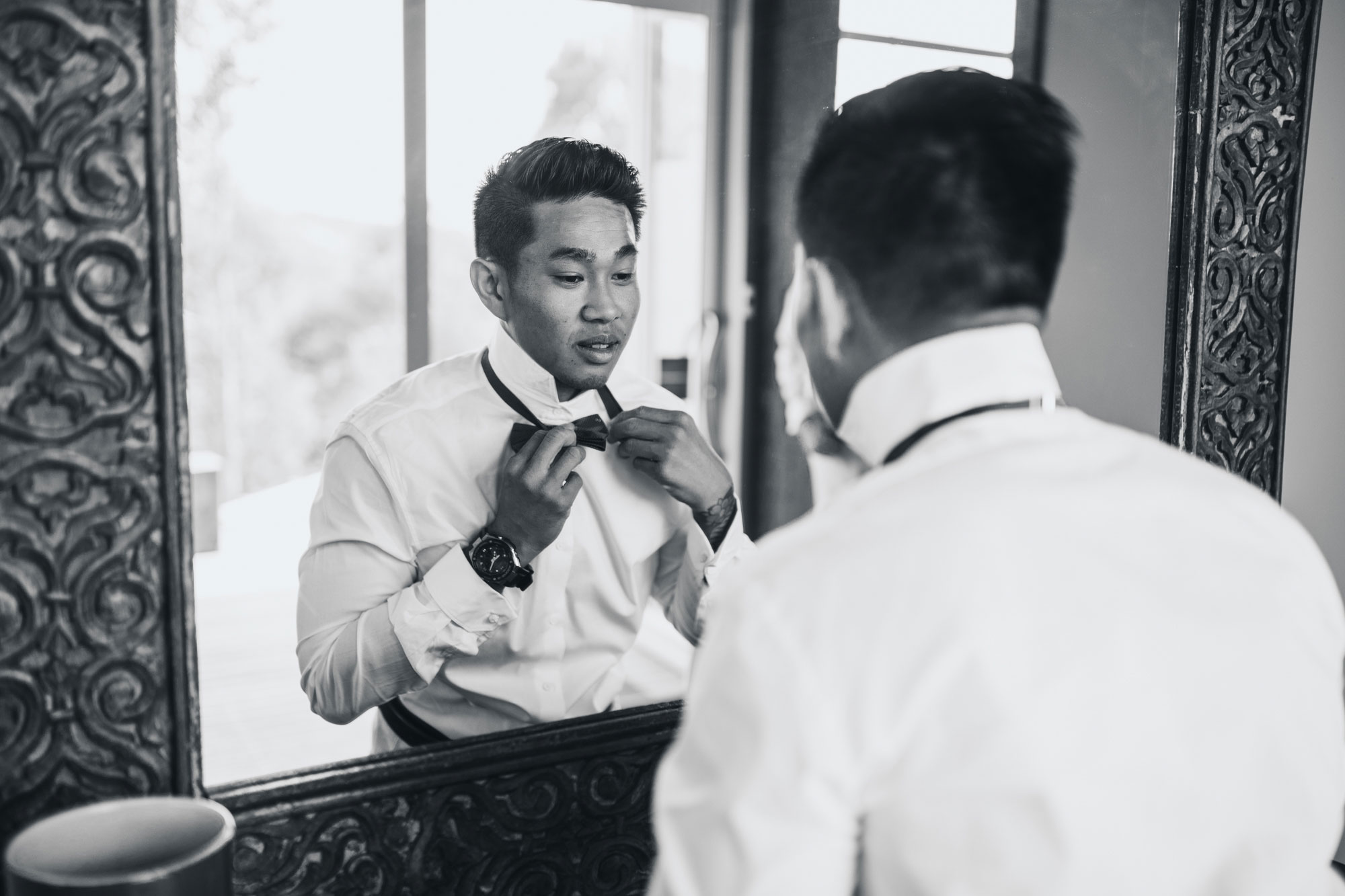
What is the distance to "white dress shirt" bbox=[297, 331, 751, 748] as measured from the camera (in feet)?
4.48

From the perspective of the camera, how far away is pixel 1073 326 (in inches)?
71.7

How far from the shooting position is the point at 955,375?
0.91 m

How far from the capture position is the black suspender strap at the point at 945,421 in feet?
3.01

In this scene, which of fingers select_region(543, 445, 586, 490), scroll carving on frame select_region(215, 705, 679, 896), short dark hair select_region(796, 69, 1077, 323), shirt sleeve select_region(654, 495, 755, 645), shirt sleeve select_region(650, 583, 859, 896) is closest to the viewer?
shirt sleeve select_region(650, 583, 859, 896)

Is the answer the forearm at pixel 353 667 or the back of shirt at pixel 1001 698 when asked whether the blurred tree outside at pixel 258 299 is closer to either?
the forearm at pixel 353 667

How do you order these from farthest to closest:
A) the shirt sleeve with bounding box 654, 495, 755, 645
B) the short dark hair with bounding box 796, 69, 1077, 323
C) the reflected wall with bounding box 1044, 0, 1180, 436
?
the reflected wall with bounding box 1044, 0, 1180, 436, the shirt sleeve with bounding box 654, 495, 755, 645, the short dark hair with bounding box 796, 69, 1077, 323

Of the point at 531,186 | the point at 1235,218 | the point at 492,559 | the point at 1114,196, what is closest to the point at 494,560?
the point at 492,559

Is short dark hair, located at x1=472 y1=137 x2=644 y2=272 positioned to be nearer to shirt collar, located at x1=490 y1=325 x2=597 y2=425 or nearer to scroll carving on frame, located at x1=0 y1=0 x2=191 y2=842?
shirt collar, located at x1=490 y1=325 x2=597 y2=425

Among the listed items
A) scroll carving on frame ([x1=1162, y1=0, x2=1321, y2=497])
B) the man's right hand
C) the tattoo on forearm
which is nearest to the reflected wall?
scroll carving on frame ([x1=1162, y1=0, x2=1321, y2=497])

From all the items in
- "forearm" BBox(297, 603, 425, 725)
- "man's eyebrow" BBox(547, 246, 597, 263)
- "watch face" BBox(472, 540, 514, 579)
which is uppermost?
"man's eyebrow" BBox(547, 246, 597, 263)

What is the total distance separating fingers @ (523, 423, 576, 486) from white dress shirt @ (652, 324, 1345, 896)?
0.63 meters

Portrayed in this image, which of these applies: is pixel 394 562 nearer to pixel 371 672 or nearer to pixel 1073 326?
pixel 371 672

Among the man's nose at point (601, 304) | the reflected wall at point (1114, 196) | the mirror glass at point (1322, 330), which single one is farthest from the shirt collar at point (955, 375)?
the mirror glass at point (1322, 330)

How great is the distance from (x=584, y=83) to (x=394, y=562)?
65cm
